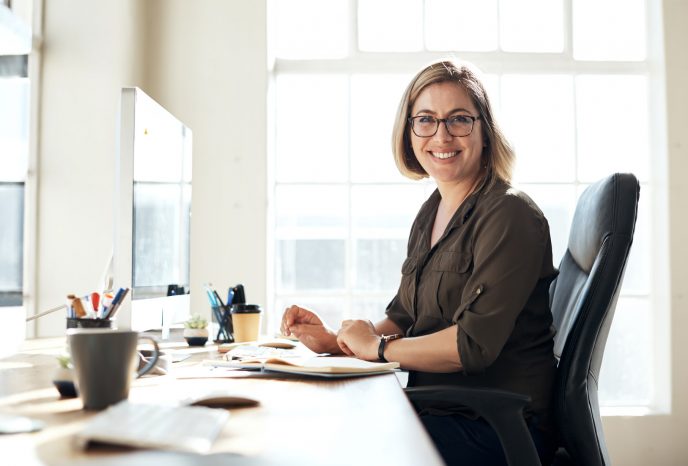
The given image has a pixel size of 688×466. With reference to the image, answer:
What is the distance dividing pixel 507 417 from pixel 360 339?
0.42 metres

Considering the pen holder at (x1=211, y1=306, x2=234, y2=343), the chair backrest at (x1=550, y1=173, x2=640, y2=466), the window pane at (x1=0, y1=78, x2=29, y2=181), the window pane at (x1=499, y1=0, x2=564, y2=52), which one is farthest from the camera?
the window pane at (x1=499, y1=0, x2=564, y2=52)

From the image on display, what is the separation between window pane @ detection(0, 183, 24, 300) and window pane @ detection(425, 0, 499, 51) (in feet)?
6.87

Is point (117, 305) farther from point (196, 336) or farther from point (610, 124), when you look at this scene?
point (610, 124)

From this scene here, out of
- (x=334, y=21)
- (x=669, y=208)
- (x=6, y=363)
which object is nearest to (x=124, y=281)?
(x=6, y=363)

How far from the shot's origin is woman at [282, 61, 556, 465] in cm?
155

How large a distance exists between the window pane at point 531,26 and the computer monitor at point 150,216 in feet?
7.25

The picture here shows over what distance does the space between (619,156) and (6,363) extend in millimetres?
3119

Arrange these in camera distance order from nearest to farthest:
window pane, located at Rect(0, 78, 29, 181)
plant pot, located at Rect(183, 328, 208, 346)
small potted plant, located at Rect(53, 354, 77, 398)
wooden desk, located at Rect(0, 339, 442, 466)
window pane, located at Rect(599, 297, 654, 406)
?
wooden desk, located at Rect(0, 339, 442, 466) < small potted plant, located at Rect(53, 354, 77, 398) < plant pot, located at Rect(183, 328, 208, 346) < window pane, located at Rect(0, 78, 29, 181) < window pane, located at Rect(599, 297, 654, 406)

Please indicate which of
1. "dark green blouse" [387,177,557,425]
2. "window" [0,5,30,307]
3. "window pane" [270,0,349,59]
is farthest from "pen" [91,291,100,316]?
"window pane" [270,0,349,59]

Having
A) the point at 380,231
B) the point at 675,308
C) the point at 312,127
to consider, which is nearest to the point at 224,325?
the point at 380,231

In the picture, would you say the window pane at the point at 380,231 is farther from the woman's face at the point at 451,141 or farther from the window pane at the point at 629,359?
the woman's face at the point at 451,141

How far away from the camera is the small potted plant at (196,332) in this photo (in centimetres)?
204

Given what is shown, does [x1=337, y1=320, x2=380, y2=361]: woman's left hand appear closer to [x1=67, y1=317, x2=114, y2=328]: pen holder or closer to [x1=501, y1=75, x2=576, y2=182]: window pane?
[x1=67, y1=317, x2=114, y2=328]: pen holder

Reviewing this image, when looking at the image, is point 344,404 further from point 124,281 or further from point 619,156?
point 619,156
